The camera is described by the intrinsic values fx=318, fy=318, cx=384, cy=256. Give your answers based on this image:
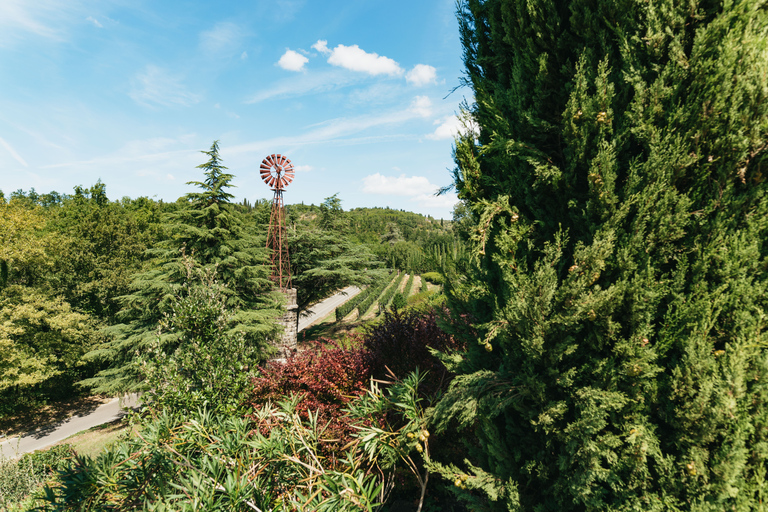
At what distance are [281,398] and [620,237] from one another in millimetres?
5037

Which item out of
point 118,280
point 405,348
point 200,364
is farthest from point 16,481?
point 118,280

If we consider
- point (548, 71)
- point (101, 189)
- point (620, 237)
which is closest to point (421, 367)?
point (620, 237)

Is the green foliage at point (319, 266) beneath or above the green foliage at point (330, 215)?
beneath

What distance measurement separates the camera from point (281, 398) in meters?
5.14

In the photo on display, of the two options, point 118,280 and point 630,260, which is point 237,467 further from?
point 118,280

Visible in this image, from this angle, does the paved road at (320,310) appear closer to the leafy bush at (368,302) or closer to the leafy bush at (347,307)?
the leafy bush at (347,307)

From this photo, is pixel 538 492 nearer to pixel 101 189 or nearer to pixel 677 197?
pixel 677 197

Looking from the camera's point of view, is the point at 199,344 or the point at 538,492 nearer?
the point at 538,492

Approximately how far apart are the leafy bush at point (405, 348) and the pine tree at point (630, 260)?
2.00m

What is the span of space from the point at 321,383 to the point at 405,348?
1412 mm

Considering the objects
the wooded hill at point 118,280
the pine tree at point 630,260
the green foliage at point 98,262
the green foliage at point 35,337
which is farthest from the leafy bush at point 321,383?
the green foliage at point 98,262

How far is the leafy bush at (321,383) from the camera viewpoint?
4670 mm

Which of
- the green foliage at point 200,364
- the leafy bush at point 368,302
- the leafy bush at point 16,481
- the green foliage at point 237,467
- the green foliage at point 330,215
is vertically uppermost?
the green foliage at point 330,215

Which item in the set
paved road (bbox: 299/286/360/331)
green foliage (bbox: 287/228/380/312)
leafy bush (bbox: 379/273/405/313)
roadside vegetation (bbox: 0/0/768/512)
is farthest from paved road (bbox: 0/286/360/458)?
leafy bush (bbox: 379/273/405/313)
